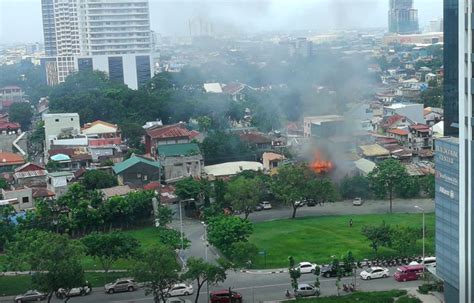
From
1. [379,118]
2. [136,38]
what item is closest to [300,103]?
[379,118]

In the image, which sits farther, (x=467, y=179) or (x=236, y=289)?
(x=236, y=289)

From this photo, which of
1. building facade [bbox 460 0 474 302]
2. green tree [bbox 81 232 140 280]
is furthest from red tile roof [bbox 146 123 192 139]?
building facade [bbox 460 0 474 302]

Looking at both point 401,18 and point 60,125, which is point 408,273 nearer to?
point 60,125

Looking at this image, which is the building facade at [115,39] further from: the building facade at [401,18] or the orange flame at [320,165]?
the building facade at [401,18]

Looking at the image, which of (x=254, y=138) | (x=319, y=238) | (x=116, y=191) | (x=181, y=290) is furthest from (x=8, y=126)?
(x=181, y=290)

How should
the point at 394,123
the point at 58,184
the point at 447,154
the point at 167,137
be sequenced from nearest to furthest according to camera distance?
the point at 447,154 < the point at 58,184 < the point at 167,137 < the point at 394,123

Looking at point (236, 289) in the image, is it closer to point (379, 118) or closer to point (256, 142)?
point (256, 142)

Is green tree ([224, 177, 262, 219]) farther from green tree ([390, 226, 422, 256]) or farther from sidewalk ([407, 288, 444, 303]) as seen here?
sidewalk ([407, 288, 444, 303])
